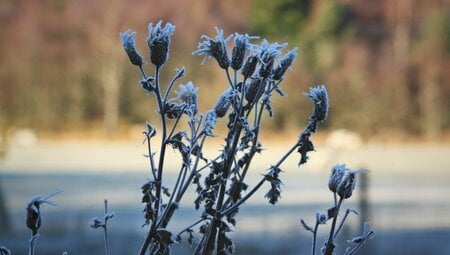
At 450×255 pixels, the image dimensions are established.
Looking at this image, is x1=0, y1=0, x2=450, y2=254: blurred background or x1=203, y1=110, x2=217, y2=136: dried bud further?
x1=0, y1=0, x2=450, y2=254: blurred background

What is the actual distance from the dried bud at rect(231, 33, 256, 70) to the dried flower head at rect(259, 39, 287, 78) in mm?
11

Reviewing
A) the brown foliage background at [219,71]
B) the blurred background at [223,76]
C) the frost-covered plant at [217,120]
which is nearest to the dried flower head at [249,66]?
the frost-covered plant at [217,120]

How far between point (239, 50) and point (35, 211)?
165mm

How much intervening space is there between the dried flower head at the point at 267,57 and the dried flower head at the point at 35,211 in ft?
0.51

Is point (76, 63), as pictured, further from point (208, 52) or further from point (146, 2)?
point (208, 52)

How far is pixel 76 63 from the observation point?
18219mm

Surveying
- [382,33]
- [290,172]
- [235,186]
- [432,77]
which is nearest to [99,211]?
[290,172]

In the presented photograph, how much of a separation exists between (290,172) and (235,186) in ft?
30.6

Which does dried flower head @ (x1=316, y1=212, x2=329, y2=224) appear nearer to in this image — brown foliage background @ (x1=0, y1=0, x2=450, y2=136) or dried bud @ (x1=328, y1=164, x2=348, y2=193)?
dried bud @ (x1=328, y1=164, x2=348, y2=193)

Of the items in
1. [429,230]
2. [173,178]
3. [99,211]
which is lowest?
[429,230]

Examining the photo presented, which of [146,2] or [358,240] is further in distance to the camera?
[146,2]

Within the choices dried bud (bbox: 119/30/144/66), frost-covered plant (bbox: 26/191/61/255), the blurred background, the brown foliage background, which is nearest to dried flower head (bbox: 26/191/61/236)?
frost-covered plant (bbox: 26/191/61/255)

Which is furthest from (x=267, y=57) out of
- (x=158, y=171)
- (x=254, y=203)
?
(x=254, y=203)

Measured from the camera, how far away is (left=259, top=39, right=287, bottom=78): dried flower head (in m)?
0.46
